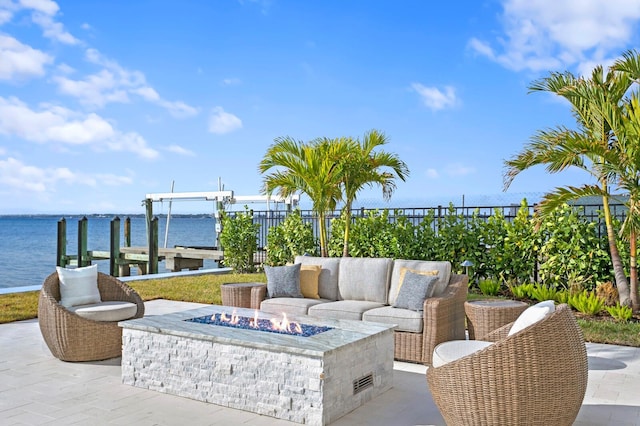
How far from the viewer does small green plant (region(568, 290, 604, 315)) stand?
22.9ft

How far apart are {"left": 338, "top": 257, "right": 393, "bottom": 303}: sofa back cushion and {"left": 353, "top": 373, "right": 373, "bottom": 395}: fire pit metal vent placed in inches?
70.3

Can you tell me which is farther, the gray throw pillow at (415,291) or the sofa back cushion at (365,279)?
the sofa back cushion at (365,279)

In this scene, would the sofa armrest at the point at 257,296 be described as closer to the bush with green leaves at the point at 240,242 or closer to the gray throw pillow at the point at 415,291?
the gray throw pillow at the point at 415,291

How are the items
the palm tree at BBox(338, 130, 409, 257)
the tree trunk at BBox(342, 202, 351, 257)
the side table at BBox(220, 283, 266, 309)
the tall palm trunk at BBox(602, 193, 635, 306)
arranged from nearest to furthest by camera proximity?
the side table at BBox(220, 283, 266, 309) < the tall palm trunk at BBox(602, 193, 635, 306) < the palm tree at BBox(338, 130, 409, 257) < the tree trunk at BBox(342, 202, 351, 257)

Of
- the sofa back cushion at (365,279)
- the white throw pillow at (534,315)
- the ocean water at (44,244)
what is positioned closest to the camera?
the white throw pillow at (534,315)

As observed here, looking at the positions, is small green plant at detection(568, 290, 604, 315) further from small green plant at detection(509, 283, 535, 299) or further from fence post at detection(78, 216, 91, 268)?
fence post at detection(78, 216, 91, 268)

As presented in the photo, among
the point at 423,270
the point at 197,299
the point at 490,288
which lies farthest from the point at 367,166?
the point at 197,299

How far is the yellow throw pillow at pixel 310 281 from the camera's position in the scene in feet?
20.2

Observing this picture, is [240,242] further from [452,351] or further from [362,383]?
[452,351]

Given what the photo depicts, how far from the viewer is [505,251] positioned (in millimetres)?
8484

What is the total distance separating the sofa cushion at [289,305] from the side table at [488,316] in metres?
1.56

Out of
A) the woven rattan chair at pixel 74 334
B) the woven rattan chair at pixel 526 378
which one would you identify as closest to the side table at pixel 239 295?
the woven rattan chair at pixel 74 334

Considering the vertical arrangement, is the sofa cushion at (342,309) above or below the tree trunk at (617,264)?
below

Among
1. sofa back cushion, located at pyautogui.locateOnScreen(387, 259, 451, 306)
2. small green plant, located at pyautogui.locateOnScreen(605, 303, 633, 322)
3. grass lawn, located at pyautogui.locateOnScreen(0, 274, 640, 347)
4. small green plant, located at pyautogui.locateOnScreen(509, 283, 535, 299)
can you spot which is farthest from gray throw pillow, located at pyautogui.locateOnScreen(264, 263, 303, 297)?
small green plant, located at pyautogui.locateOnScreen(605, 303, 633, 322)
